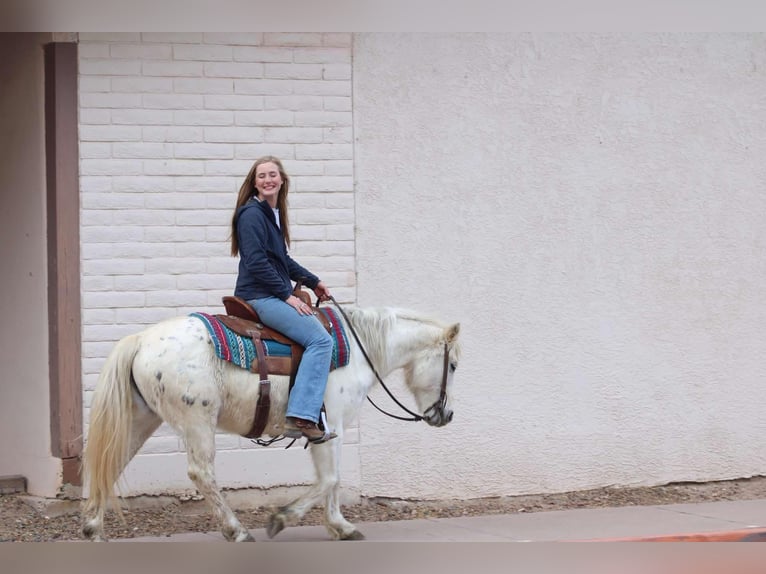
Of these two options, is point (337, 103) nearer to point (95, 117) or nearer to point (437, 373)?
point (95, 117)

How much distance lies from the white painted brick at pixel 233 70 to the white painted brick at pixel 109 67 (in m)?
0.49

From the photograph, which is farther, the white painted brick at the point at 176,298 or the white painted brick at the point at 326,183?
the white painted brick at the point at 326,183

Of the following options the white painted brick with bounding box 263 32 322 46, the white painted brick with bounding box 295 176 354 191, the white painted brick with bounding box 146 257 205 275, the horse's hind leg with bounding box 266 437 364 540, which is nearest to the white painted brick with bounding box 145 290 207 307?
the white painted brick with bounding box 146 257 205 275

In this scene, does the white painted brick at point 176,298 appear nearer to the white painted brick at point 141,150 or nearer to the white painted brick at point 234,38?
the white painted brick at point 141,150

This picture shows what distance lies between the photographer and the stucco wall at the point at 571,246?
8.09m

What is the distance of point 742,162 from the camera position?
8.58 meters

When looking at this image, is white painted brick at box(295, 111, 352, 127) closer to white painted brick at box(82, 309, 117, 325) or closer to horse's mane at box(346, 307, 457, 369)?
horse's mane at box(346, 307, 457, 369)

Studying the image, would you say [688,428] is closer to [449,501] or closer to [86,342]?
[449,501]

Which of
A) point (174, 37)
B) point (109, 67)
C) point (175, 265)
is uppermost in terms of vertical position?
point (174, 37)

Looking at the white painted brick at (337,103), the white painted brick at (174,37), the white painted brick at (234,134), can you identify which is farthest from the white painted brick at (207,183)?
the white painted brick at (174,37)

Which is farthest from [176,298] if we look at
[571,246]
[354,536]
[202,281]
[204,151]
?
[571,246]

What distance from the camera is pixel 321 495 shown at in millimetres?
6465

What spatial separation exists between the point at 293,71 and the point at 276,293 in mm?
2180
